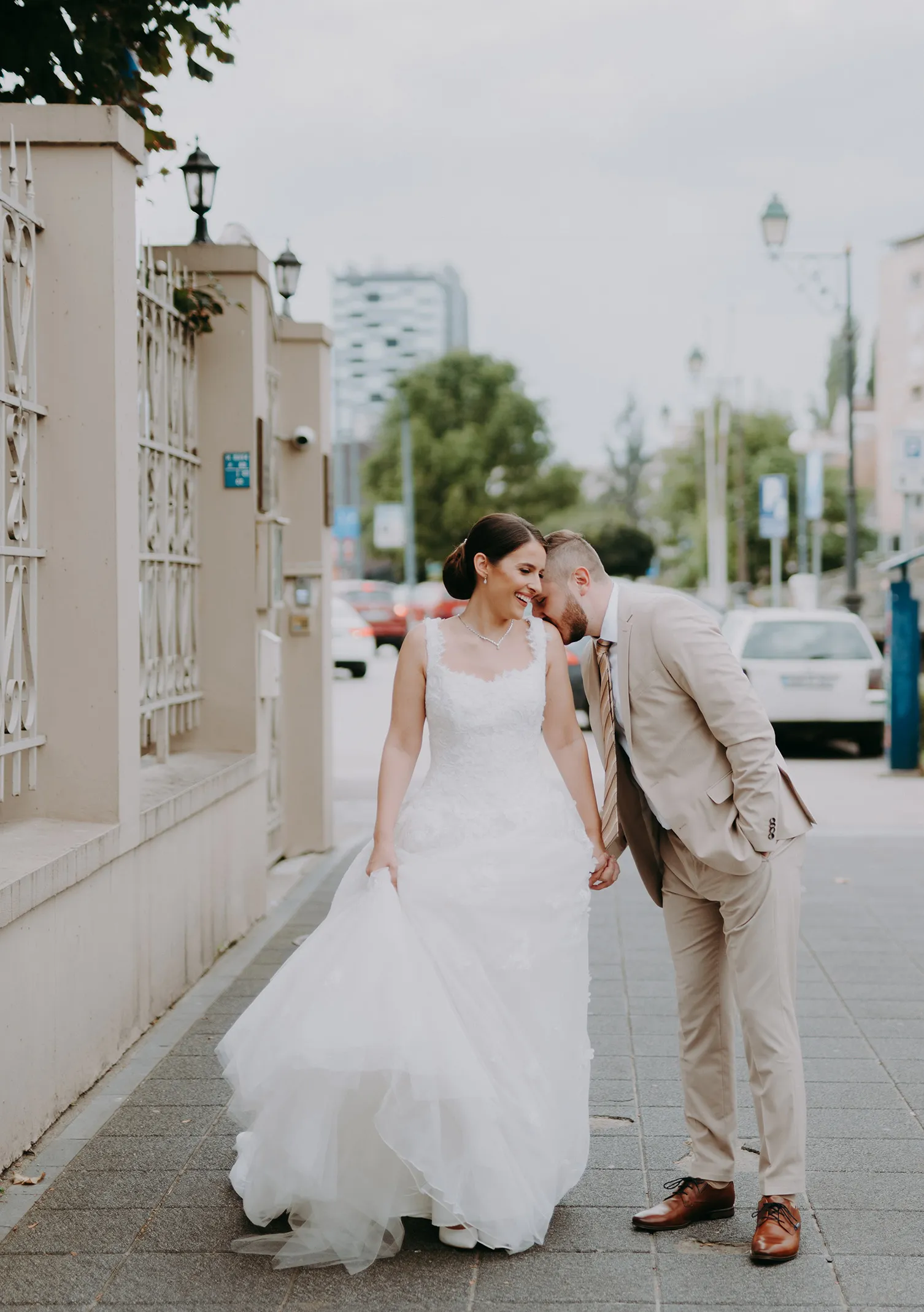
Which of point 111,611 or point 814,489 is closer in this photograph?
point 111,611

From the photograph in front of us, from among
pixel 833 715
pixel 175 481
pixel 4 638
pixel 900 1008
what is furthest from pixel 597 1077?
pixel 833 715

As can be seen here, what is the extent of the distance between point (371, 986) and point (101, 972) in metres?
1.88

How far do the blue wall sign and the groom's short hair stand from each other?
4.13 meters

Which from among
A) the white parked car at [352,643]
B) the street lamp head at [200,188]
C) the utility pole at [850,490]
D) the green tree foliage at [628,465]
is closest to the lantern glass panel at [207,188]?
the street lamp head at [200,188]

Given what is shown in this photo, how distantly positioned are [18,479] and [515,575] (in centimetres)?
190

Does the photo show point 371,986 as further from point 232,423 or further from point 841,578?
point 841,578

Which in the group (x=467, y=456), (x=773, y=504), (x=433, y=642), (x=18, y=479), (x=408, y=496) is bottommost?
(x=433, y=642)

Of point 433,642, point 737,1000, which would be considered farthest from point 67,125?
point 737,1000

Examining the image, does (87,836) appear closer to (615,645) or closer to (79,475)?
(79,475)

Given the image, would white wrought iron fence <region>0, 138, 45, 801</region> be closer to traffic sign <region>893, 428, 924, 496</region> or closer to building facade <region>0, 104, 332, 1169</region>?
building facade <region>0, 104, 332, 1169</region>

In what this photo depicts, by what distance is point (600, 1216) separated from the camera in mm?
4312

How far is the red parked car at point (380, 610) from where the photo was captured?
3953cm

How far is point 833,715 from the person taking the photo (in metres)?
17.3

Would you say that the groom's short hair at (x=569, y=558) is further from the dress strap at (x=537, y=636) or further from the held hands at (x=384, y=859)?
the held hands at (x=384, y=859)
